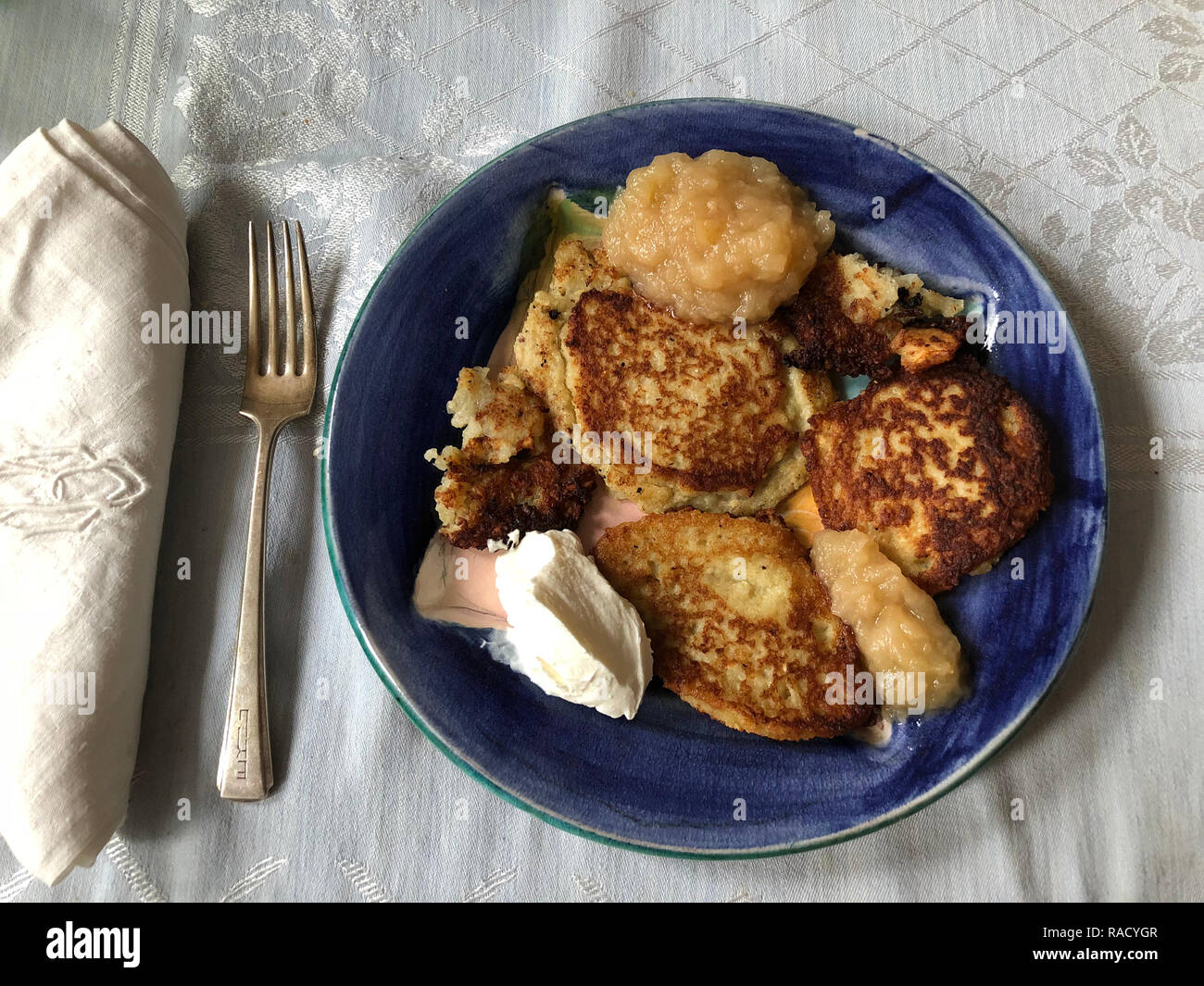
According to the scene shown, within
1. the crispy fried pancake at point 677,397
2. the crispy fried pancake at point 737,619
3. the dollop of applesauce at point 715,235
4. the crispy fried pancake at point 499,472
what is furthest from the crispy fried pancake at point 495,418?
the dollop of applesauce at point 715,235

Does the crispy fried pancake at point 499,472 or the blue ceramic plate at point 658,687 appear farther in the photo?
the crispy fried pancake at point 499,472

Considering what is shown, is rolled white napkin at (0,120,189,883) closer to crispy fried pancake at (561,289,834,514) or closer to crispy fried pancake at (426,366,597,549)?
crispy fried pancake at (426,366,597,549)

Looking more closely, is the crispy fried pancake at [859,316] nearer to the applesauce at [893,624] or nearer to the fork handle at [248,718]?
the applesauce at [893,624]

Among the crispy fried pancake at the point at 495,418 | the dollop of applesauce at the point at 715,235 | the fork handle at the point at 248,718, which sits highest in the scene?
the dollop of applesauce at the point at 715,235

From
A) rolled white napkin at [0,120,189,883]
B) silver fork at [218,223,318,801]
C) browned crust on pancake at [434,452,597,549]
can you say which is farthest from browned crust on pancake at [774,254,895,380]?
rolled white napkin at [0,120,189,883]

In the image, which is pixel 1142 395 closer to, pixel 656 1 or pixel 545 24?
pixel 656 1

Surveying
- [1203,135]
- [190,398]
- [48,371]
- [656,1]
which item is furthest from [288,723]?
[1203,135]
